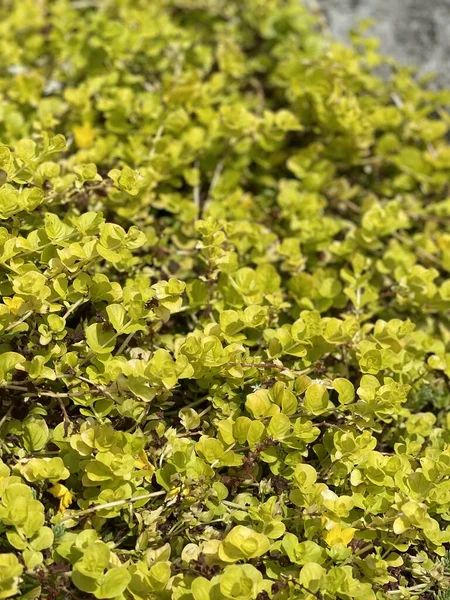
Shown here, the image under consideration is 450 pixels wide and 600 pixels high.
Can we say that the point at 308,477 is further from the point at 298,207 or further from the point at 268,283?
the point at 298,207

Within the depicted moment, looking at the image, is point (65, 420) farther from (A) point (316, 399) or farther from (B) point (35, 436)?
(A) point (316, 399)

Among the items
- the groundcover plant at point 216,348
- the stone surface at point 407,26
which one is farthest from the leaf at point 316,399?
the stone surface at point 407,26

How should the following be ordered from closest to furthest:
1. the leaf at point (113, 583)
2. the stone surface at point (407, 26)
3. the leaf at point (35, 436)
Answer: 1. the leaf at point (113, 583)
2. the leaf at point (35, 436)
3. the stone surface at point (407, 26)

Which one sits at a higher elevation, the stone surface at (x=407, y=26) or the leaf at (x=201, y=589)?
the stone surface at (x=407, y=26)

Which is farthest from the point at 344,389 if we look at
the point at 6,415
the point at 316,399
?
the point at 6,415

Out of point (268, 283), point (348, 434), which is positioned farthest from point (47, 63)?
point (348, 434)

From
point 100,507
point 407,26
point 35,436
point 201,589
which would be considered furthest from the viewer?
point 407,26

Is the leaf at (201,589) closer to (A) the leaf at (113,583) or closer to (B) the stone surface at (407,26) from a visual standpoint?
(A) the leaf at (113,583)

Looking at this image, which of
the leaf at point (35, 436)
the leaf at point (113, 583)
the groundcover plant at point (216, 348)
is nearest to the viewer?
the leaf at point (113, 583)
